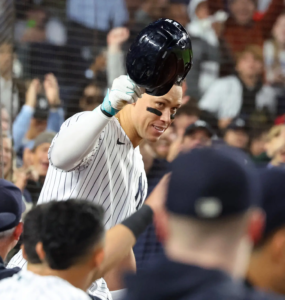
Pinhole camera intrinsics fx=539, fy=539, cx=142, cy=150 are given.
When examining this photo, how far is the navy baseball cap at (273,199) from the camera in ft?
4.36

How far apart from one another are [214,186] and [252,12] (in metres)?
5.52

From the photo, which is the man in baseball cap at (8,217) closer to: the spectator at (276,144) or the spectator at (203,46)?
the spectator at (276,144)

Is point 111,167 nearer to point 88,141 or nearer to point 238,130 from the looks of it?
point 88,141

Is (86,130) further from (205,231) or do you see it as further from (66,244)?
(205,231)

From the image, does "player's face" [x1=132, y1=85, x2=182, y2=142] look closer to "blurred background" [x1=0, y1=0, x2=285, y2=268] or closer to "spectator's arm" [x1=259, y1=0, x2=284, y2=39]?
"blurred background" [x1=0, y1=0, x2=285, y2=268]

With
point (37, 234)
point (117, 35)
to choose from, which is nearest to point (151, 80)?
point (37, 234)

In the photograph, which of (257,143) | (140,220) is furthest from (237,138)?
(140,220)

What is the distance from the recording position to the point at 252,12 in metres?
6.22

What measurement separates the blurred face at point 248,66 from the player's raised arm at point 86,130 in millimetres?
4089

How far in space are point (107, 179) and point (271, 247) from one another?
1.19 m

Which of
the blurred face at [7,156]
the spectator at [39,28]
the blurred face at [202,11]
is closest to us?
the blurred face at [7,156]

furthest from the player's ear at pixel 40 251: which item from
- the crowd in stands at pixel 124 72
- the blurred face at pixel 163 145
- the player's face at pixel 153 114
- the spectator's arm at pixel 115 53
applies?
the spectator's arm at pixel 115 53

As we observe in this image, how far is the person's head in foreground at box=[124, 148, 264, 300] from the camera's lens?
107cm

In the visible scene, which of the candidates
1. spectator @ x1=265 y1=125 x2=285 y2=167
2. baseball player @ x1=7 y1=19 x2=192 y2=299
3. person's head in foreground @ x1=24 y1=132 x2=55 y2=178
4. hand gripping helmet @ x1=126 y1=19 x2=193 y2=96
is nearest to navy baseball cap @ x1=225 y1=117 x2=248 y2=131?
spectator @ x1=265 y1=125 x2=285 y2=167
